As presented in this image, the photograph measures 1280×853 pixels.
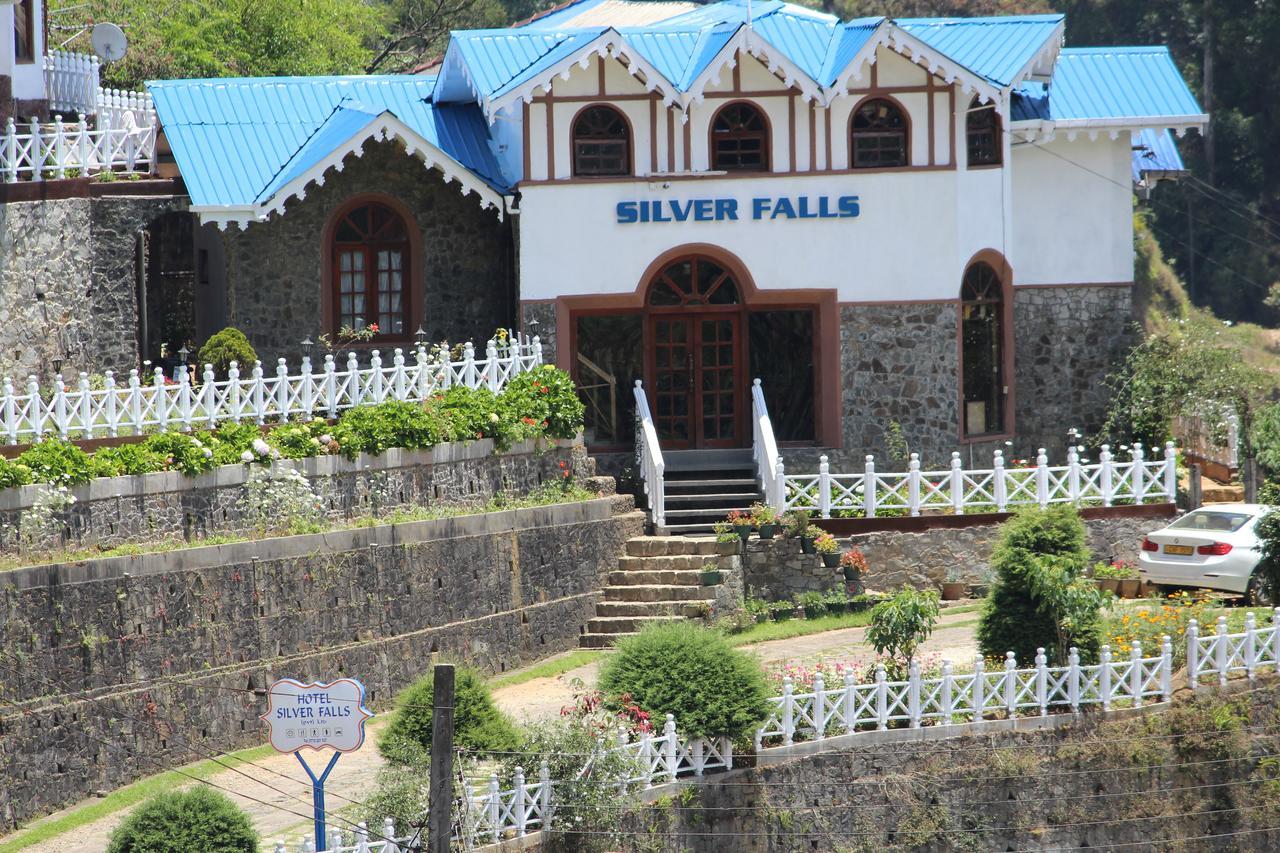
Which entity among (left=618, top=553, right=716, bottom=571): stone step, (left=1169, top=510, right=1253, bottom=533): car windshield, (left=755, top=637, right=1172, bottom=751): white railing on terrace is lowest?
(left=755, top=637, right=1172, bottom=751): white railing on terrace

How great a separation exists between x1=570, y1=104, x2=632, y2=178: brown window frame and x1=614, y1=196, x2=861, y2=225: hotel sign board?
2.01ft

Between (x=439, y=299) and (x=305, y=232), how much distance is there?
2.23m

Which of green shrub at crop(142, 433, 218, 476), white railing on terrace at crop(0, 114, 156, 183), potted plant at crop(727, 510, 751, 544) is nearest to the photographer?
green shrub at crop(142, 433, 218, 476)

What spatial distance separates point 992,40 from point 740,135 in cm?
449

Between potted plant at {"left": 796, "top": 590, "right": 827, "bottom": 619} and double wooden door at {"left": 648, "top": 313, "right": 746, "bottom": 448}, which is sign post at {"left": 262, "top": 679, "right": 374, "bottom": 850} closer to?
potted plant at {"left": 796, "top": 590, "right": 827, "bottom": 619}

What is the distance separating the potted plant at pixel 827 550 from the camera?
29406 mm

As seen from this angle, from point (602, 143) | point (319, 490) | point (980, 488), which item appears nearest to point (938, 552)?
point (980, 488)

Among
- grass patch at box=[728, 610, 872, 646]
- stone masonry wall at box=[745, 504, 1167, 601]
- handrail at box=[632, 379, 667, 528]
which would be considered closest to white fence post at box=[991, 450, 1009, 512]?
stone masonry wall at box=[745, 504, 1167, 601]

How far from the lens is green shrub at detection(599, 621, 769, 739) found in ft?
72.0

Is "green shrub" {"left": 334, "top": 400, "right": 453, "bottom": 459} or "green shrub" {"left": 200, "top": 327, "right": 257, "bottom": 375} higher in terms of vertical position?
"green shrub" {"left": 200, "top": 327, "right": 257, "bottom": 375}

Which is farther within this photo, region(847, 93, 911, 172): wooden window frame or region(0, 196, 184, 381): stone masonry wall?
region(847, 93, 911, 172): wooden window frame

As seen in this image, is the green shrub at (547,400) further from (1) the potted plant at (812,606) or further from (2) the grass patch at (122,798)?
(2) the grass patch at (122,798)

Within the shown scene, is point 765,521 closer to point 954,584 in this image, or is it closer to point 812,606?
point 812,606

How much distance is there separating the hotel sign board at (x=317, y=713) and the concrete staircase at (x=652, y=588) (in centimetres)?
919
